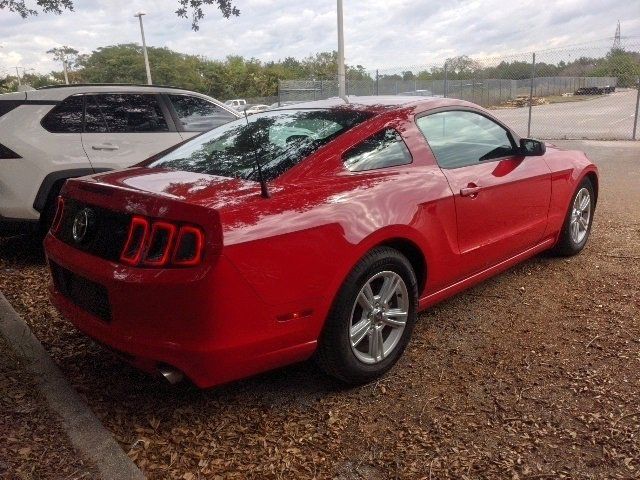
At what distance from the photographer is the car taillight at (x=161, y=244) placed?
2299mm

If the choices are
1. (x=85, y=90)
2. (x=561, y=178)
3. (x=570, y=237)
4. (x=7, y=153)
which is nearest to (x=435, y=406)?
(x=561, y=178)

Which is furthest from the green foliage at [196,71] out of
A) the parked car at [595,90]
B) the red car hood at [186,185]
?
the red car hood at [186,185]

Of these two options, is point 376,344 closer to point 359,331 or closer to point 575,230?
point 359,331

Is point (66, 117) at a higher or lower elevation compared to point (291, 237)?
higher

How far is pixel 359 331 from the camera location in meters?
2.89

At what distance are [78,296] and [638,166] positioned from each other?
10136 mm

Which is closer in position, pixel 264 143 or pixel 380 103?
pixel 264 143

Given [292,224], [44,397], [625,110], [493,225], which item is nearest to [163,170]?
[292,224]

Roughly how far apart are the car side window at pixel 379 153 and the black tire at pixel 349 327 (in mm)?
483

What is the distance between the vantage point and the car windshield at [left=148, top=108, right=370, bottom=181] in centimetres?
294

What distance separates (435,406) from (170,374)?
1282 millimetres

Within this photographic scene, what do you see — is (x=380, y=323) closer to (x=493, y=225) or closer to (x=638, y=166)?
(x=493, y=225)

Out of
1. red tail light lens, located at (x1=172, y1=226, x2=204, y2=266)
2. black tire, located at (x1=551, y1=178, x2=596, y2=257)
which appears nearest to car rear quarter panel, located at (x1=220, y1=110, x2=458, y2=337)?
red tail light lens, located at (x1=172, y1=226, x2=204, y2=266)

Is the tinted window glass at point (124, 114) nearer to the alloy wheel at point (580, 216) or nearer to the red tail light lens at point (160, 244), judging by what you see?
the red tail light lens at point (160, 244)
